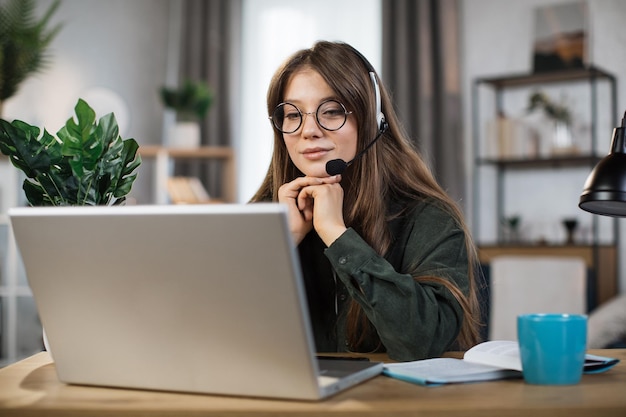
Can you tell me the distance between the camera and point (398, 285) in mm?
1354

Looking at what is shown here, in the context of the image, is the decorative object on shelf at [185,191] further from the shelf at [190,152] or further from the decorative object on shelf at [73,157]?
the decorative object on shelf at [73,157]

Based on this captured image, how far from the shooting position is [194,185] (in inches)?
190

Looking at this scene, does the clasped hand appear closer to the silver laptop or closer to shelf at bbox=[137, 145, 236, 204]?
the silver laptop

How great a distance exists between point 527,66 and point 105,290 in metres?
4.01

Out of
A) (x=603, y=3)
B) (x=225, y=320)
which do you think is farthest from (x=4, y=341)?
(x=225, y=320)

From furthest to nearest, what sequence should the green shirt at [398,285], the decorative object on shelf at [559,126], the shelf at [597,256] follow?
the decorative object on shelf at [559,126]
the shelf at [597,256]
the green shirt at [398,285]

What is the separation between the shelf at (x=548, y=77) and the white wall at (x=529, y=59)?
104 millimetres

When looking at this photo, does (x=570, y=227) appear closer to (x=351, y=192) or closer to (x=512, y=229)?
(x=512, y=229)

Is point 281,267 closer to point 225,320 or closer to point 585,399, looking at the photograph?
point 225,320

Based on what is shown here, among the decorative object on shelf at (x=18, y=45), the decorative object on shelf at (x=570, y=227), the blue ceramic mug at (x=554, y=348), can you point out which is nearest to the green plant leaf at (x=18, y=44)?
the decorative object on shelf at (x=18, y=45)

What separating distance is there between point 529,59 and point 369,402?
4008 mm

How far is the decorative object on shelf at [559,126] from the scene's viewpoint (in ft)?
14.0

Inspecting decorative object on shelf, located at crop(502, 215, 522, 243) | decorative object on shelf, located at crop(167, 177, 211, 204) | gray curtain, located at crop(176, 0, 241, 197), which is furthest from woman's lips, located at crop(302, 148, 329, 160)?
gray curtain, located at crop(176, 0, 241, 197)

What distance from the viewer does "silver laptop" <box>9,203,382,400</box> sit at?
2.97 feet
